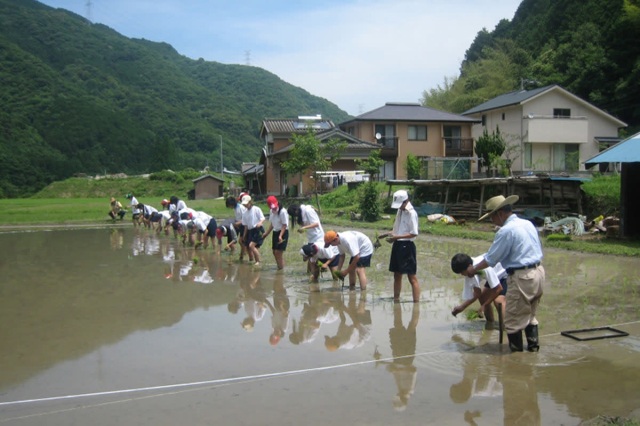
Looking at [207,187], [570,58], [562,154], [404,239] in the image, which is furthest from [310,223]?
[207,187]

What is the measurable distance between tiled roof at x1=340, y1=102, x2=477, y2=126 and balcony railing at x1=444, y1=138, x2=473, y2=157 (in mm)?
1623

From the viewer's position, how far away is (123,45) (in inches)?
4067

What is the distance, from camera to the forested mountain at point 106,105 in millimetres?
66750

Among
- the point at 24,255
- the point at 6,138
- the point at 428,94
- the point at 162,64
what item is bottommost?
the point at 24,255

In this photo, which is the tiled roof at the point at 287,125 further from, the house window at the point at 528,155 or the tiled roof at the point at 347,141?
the house window at the point at 528,155

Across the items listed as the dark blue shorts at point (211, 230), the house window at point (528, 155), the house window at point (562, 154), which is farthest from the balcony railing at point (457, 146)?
the dark blue shorts at point (211, 230)

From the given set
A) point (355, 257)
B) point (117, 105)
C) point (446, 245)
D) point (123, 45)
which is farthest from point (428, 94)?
point (123, 45)

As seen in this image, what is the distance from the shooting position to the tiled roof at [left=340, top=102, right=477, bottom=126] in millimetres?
40844

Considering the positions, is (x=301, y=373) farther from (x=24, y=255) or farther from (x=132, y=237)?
(x=132, y=237)

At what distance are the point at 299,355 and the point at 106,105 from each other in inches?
3059

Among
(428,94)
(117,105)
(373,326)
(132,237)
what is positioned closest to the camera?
(373,326)

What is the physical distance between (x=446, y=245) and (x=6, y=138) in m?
62.7

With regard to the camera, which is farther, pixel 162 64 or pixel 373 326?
pixel 162 64

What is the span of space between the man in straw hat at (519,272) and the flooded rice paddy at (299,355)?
0.29 metres
